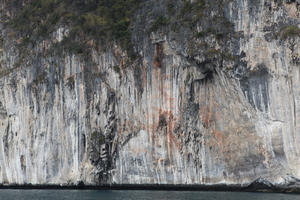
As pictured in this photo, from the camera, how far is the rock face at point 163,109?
120 ft

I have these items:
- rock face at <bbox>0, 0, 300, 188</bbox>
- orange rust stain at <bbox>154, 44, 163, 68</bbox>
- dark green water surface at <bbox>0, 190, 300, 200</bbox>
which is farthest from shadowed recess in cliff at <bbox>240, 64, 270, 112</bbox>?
orange rust stain at <bbox>154, 44, 163, 68</bbox>

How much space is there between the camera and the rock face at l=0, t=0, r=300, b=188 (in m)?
36.6

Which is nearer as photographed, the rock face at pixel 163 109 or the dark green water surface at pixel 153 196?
the dark green water surface at pixel 153 196

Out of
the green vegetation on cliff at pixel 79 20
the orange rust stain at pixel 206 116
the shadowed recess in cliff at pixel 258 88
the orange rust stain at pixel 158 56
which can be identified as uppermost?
the green vegetation on cliff at pixel 79 20

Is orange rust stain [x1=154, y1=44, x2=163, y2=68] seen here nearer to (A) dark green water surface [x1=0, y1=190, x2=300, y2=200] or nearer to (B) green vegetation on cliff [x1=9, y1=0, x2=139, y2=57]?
(B) green vegetation on cliff [x1=9, y1=0, x2=139, y2=57]

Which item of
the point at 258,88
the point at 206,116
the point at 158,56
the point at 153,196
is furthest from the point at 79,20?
the point at 153,196

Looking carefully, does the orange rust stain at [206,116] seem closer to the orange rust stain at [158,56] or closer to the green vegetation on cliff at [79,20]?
the orange rust stain at [158,56]

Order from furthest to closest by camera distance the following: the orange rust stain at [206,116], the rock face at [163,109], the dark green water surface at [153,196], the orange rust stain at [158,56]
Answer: the orange rust stain at [158,56] → the orange rust stain at [206,116] → the rock face at [163,109] → the dark green water surface at [153,196]

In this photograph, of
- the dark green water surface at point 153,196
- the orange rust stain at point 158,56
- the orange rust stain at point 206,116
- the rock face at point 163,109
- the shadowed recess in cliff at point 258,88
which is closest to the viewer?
the dark green water surface at point 153,196

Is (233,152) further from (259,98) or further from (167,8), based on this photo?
(167,8)

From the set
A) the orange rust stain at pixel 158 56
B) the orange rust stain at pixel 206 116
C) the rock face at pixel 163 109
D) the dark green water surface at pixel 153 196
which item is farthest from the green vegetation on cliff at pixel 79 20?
the dark green water surface at pixel 153 196

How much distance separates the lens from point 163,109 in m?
42.0

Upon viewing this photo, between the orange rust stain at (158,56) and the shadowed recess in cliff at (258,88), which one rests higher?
the orange rust stain at (158,56)

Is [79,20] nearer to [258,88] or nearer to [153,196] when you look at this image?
[258,88]
